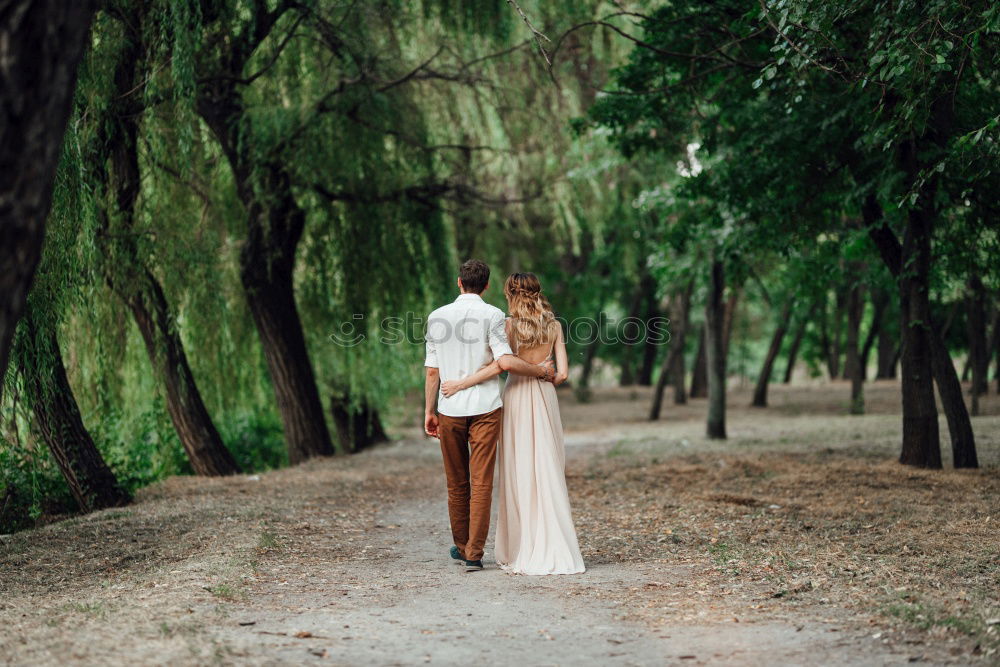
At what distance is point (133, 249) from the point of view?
938cm

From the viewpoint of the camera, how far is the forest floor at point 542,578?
4262 mm

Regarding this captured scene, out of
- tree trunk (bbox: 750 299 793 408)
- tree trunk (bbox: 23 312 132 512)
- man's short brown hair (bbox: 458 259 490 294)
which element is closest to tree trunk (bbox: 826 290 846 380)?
tree trunk (bbox: 750 299 793 408)

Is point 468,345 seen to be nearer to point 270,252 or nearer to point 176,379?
point 176,379

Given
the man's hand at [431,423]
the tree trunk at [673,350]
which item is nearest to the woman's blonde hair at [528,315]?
the man's hand at [431,423]

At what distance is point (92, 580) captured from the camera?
5.94 m

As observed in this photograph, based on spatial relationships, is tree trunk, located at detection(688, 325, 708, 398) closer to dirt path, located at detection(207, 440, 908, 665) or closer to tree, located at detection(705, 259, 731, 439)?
tree, located at detection(705, 259, 731, 439)

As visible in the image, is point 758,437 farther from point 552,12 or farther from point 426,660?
point 426,660

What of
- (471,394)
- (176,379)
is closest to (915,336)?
(471,394)

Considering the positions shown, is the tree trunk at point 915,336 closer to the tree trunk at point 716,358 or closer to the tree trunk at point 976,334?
the tree trunk at point 716,358

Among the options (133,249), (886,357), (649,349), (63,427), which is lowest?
(63,427)

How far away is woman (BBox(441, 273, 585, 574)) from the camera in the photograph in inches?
239

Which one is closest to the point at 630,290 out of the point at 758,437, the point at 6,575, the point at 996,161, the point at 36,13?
the point at 758,437

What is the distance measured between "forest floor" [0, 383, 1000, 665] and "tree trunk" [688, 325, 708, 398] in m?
18.3

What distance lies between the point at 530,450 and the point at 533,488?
0.81ft
